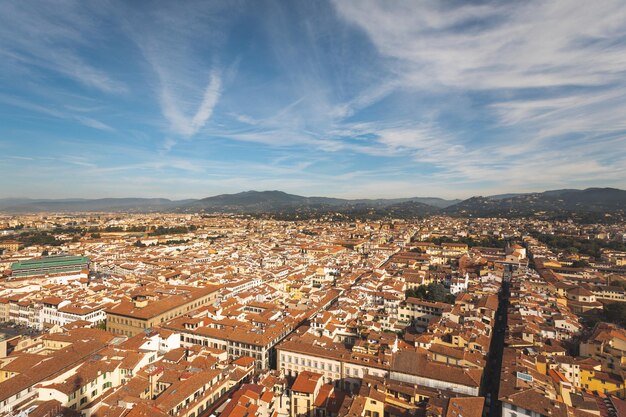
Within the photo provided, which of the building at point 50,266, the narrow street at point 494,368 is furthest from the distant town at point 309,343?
the building at point 50,266

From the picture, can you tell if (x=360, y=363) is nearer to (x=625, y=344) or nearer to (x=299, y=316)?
(x=299, y=316)

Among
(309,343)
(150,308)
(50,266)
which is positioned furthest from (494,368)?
(50,266)

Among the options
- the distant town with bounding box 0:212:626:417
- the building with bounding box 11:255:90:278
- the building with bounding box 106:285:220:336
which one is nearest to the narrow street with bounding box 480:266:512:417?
the distant town with bounding box 0:212:626:417

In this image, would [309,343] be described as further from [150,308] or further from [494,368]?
[150,308]

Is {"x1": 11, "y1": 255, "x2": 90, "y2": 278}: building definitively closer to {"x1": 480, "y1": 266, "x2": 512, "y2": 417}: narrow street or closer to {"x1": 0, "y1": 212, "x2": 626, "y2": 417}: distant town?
{"x1": 0, "y1": 212, "x2": 626, "y2": 417}: distant town

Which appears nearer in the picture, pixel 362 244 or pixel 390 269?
pixel 390 269

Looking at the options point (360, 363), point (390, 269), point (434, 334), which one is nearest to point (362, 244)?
point (390, 269)

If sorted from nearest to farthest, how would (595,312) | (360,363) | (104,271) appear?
1. (360,363)
2. (595,312)
3. (104,271)

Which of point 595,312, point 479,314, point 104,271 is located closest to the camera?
point 479,314
